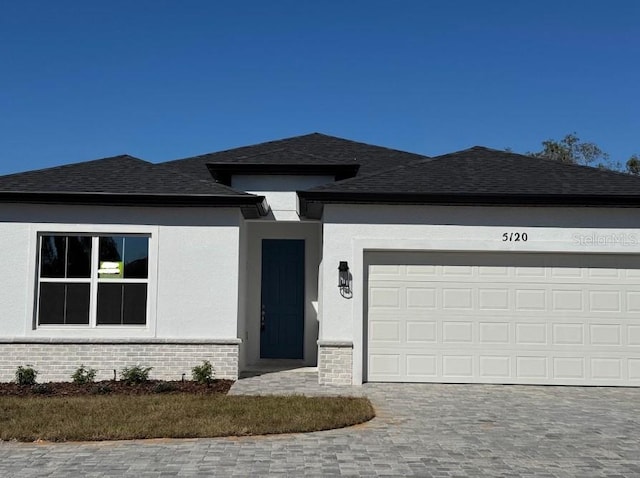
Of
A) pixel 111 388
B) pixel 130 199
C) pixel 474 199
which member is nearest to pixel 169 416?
pixel 111 388

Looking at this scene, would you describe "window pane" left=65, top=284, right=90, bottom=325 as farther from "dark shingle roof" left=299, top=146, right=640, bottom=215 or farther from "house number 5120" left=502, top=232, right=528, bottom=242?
"house number 5120" left=502, top=232, right=528, bottom=242

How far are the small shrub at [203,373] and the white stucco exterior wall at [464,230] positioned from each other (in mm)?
2422

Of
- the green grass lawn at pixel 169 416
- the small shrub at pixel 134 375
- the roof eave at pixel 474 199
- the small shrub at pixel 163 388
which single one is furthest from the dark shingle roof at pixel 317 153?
the green grass lawn at pixel 169 416

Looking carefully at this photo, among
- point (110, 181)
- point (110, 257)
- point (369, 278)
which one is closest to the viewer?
point (369, 278)

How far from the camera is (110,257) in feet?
38.4

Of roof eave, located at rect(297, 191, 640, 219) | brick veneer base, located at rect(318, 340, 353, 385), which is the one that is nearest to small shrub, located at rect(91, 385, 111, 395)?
brick veneer base, located at rect(318, 340, 353, 385)

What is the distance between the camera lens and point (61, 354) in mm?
11383

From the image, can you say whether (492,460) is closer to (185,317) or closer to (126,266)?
(185,317)

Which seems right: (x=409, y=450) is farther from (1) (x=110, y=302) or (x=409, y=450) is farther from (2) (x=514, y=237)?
(1) (x=110, y=302)

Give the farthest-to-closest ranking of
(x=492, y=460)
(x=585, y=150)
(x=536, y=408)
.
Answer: (x=585, y=150)
(x=536, y=408)
(x=492, y=460)

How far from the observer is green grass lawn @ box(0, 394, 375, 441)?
295 inches

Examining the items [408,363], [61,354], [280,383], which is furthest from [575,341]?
[61,354]

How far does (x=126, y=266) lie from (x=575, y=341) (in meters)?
8.13

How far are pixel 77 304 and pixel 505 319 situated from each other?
25.1 ft
